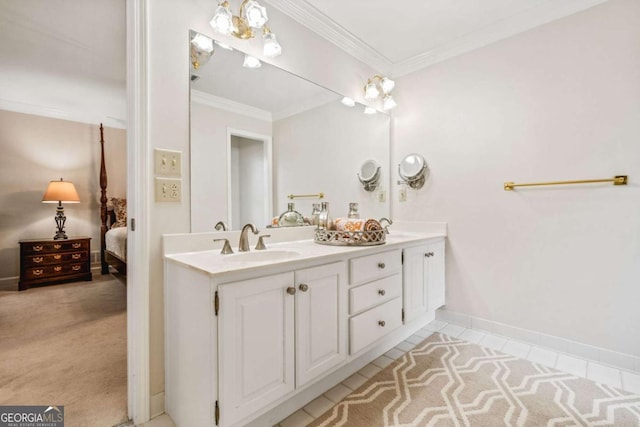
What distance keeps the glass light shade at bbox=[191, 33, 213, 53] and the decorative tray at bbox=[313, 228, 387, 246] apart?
1209mm

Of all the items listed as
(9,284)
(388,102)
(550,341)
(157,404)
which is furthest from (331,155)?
(9,284)

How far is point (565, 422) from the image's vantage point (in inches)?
51.4

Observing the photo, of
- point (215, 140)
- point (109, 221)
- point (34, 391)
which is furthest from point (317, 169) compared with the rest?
point (109, 221)

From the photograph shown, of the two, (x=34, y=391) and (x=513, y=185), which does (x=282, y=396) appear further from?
(x=513, y=185)

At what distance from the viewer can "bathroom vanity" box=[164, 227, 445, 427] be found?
1056mm

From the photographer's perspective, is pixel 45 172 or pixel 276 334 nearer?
pixel 276 334

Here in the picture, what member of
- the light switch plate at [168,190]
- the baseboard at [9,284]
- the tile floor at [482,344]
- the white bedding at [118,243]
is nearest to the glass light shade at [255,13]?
the light switch plate at [168,190]

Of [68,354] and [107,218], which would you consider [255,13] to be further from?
[107,218]

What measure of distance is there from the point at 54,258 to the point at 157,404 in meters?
3.55

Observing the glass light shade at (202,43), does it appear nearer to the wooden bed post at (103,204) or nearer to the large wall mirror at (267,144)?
the large wall mirror at (267,144)

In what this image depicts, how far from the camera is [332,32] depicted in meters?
2.15

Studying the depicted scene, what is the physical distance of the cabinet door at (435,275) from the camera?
7.37ft

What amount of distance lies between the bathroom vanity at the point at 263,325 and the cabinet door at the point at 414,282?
0.76 feet

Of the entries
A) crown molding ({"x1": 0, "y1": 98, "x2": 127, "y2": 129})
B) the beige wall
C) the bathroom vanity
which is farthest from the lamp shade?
the bathroom vanity
